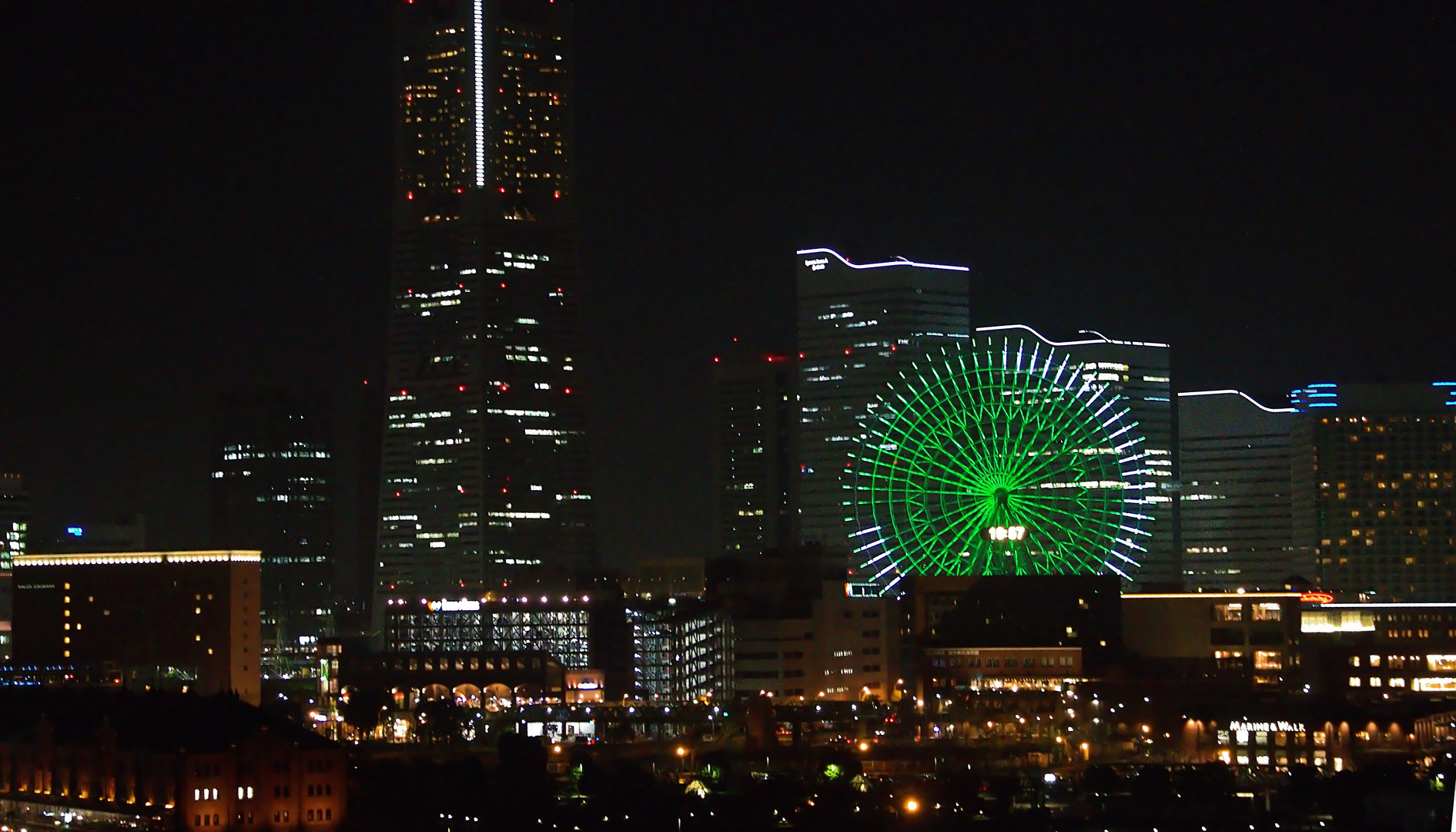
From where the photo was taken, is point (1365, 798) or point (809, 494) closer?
point (1365, 798)

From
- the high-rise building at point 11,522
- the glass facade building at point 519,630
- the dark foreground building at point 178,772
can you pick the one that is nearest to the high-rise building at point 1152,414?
the glass facade building at point 519,630

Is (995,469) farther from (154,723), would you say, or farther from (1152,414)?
(1152,414)

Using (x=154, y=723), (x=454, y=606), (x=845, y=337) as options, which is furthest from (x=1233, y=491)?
(x=154, y=723)

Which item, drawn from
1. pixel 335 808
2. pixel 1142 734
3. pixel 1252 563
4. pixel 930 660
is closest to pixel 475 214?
pixel 1252 563

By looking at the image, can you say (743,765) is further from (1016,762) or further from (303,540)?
(303,540)

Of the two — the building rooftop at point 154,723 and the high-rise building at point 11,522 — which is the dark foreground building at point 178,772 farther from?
the high-rise building at point 11,522

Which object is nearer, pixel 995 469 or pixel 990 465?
pixel 995 469
